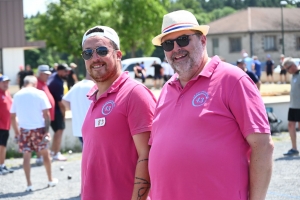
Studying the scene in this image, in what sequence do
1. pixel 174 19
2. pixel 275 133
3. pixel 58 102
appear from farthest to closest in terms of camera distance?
pixel 275 133 → pixel 58 102 → pixel 174 19

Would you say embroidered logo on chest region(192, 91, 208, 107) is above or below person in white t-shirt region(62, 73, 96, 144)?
above

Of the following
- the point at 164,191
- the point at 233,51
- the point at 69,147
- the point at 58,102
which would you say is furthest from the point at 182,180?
the point at 233,51

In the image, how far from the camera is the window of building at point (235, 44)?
65000 mm

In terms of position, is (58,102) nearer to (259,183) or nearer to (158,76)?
(259,183)

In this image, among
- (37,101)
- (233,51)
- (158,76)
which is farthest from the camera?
(233,51)

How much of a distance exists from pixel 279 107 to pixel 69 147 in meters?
5.75

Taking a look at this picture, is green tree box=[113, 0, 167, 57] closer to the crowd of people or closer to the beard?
the crowd of people

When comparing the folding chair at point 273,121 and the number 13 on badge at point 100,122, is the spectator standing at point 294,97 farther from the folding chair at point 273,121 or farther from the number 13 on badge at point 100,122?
the number 13 on badge at point 100,122

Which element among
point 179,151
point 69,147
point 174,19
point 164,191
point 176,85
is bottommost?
point 69,147

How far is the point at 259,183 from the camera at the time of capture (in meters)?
3.27

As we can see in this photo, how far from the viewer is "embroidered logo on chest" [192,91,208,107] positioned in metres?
3.36

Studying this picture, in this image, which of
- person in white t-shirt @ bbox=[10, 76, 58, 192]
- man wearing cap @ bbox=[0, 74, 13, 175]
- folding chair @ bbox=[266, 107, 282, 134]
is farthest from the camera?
folding chair @ bbox=[266, 107, 282, 134]

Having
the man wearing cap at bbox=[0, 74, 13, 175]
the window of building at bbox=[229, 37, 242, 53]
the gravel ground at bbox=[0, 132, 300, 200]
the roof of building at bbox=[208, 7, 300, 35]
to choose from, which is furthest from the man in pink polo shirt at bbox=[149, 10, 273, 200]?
the window of building at bbox=[229, 37, 242, 53]

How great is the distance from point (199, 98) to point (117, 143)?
713 mm
